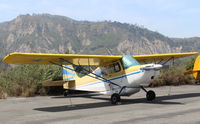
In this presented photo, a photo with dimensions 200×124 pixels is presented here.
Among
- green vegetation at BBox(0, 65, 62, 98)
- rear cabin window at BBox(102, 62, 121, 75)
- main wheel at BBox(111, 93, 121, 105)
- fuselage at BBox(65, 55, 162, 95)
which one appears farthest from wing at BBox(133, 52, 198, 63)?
green vegetation at BBox(0, 65, 62, 98)

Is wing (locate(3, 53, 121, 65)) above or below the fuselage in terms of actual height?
above

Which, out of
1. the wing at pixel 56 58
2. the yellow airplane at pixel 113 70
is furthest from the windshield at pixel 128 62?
the wing at pixel 56 58

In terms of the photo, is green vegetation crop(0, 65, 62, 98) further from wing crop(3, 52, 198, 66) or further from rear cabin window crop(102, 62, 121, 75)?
rear cabin window crop(102, 62, 121, 75)

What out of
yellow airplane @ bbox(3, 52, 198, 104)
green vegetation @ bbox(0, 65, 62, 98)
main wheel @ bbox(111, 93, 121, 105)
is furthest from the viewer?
green vegetation @ bbox(0, 65, 62, 98)

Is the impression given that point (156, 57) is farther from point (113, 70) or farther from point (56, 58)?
point (56, 58)

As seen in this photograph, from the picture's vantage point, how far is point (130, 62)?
507 inches

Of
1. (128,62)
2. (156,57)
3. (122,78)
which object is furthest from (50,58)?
(156,57)

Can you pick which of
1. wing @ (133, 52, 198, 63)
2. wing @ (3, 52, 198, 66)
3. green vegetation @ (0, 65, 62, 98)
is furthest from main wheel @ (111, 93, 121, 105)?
green vegetation @ (0, 65, 62, 98)

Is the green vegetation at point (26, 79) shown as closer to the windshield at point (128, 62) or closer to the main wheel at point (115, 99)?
the main wheel at point (115, 99)

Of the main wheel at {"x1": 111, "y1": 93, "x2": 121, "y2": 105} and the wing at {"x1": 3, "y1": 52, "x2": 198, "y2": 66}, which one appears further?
the main wheel at {"x1": 111, "y1": 93, "x2": 121, "y2": 105}

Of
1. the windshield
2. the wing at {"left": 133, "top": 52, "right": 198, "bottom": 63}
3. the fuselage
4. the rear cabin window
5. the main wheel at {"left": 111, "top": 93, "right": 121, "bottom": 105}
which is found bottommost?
the main wheel at {"left": 111, "top": 93, "right": 121, "bottom": 105}

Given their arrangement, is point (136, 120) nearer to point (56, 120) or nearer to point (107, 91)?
point (56, 120)

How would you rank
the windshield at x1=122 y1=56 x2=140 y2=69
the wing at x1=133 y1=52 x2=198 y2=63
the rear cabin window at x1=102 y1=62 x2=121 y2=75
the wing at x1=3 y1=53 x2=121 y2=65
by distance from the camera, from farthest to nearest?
the wing at x1=133 y1=52 x2=198 y2=63
the rear cabin window at x1=102 y1=62 x2=121 y2=75
the windshield at x1=122 y1=56 x2=140 y2=69
the wing at x1=3 y1=53 x2=121 y2=65

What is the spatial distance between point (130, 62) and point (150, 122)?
5.52 meters
